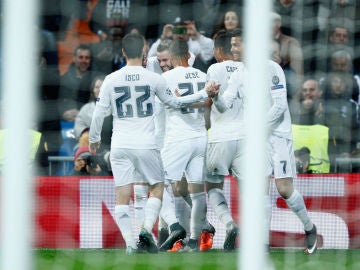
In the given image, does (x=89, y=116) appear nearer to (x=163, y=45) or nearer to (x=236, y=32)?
(x=163, y=45)

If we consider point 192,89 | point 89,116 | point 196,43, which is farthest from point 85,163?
point 196,43

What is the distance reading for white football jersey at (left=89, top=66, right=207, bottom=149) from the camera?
6605 millimetres

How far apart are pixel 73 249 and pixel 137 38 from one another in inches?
59.1

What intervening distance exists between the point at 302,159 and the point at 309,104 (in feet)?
1.32

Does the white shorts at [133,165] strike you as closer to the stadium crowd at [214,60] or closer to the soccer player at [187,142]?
→ the soccer player at [187,142]

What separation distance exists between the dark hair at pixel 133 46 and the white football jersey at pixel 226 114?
20.3 inches

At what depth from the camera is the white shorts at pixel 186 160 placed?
22.9 ft

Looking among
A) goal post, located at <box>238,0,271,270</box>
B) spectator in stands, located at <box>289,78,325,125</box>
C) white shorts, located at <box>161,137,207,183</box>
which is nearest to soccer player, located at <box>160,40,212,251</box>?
white shorts, located at <box>161,137,207,183</box>

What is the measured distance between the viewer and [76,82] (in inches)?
280

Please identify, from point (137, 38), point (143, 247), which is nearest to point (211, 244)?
point (143, 247)

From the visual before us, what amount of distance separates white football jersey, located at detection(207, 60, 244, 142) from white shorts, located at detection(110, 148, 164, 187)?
1.57 ft

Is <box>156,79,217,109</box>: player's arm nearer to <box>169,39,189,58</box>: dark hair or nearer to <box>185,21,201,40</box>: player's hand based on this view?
<box>169,39,189,58</box>: dark hair

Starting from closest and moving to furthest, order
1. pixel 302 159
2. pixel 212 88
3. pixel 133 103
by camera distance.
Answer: pixel 212 88 < pixel 133 103 < pixel 302 159

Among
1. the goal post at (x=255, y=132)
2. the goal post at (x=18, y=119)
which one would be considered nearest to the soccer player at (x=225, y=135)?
the goal post at (x=255, y=132)
